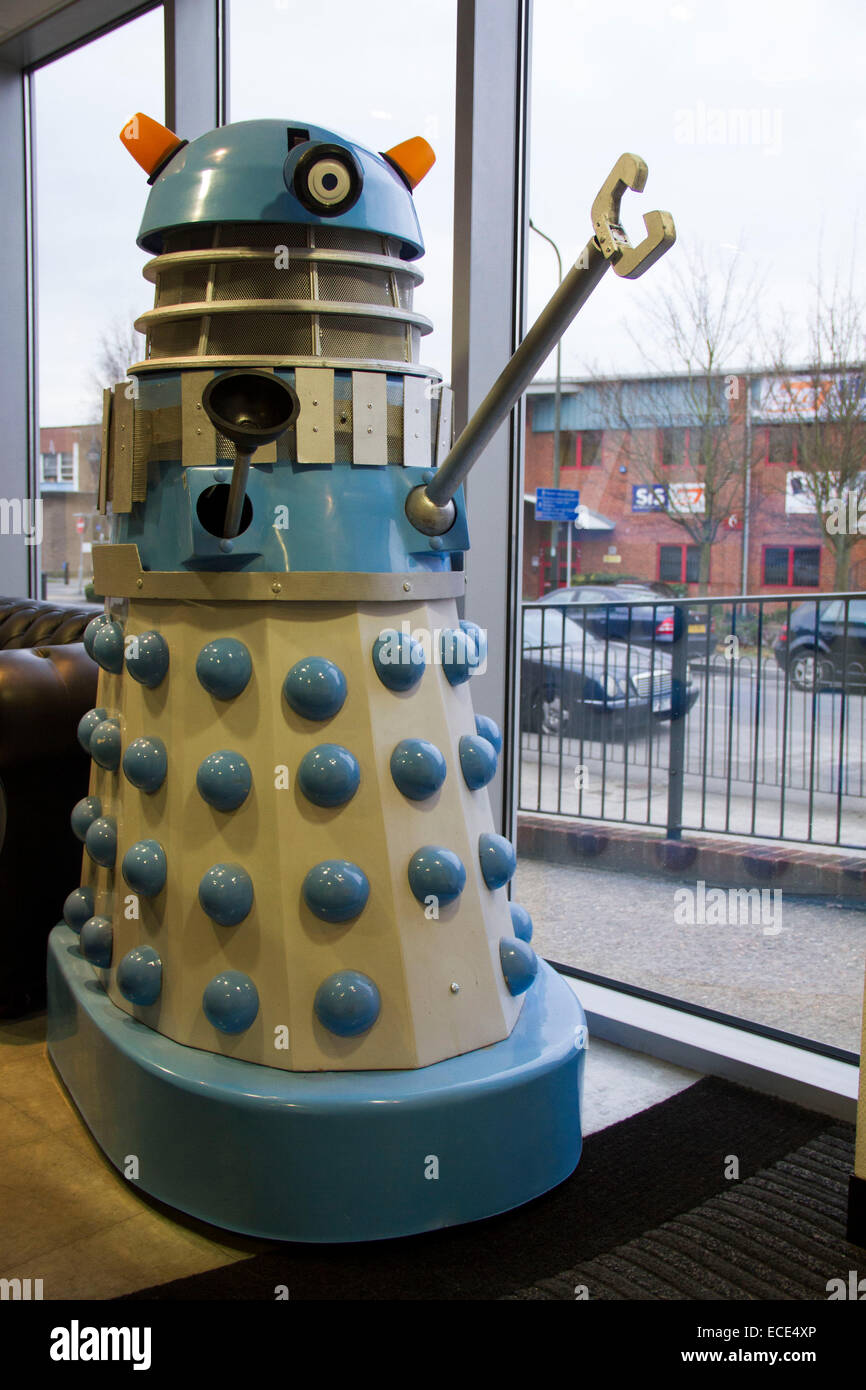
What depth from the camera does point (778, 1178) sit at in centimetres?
196

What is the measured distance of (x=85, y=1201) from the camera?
1.93 metres

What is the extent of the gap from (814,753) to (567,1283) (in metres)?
1.34

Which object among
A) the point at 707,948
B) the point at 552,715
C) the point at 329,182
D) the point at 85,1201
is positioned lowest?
the point at 85,1201

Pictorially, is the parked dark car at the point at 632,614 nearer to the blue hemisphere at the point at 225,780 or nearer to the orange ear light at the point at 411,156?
the orange ear light at the point at 411,156

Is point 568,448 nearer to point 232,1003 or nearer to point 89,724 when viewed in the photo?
point 89,724

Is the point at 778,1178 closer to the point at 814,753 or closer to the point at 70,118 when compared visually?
the point at 814,753

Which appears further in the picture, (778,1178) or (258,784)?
(778,1178)

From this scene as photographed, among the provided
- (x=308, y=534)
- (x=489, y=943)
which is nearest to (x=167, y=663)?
(x=308, y=534)

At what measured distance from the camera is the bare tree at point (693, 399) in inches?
96.2

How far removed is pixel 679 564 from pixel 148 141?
1.41 metres

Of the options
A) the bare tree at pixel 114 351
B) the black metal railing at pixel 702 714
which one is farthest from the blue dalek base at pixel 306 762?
the bare tree at pixel 114 351

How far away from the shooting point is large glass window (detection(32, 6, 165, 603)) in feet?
13.6

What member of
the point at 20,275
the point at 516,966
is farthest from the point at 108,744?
the point at 20,275
